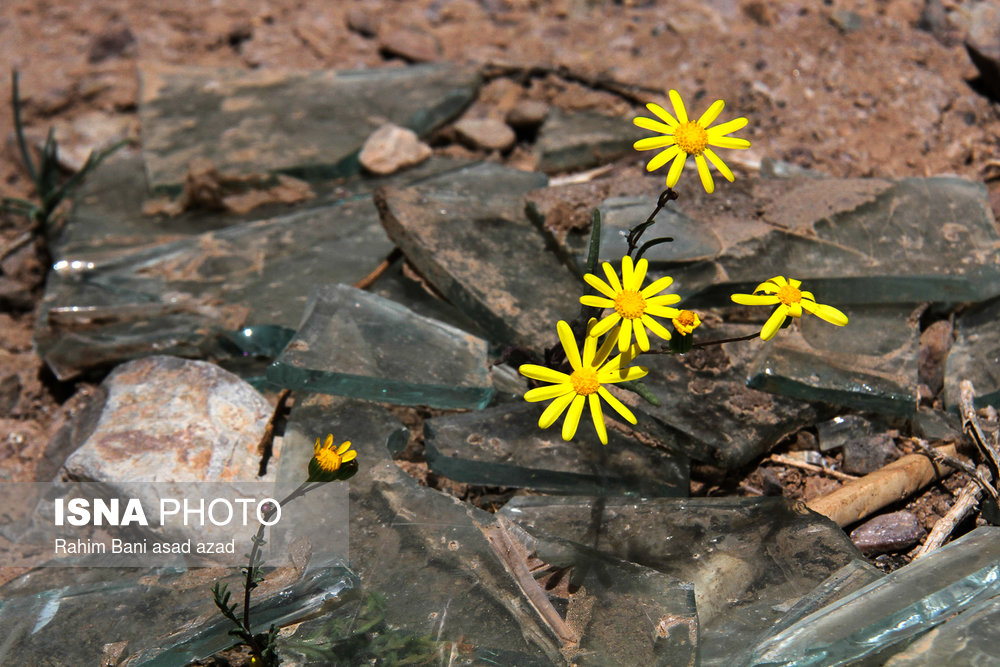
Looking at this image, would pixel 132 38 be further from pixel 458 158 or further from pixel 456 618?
pixel 456 618

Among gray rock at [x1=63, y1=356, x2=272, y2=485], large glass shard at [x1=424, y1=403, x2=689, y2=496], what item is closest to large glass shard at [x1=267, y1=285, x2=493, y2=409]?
large glass shard at [x1=424, y1=403, x2=689, y2=496]

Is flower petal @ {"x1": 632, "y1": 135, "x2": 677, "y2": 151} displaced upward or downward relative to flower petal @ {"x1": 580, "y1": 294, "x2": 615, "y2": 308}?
upward

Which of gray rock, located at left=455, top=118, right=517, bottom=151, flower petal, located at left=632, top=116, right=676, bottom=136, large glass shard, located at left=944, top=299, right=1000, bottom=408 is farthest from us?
Result: gray rock, located at left=455, top=118, right=517, bottom=151

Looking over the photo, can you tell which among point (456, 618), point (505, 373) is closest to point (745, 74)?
point (505, 373)

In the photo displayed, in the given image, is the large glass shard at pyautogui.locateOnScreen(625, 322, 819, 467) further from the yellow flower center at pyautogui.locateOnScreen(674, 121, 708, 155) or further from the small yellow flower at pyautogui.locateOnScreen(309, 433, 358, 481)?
the small yellow flower at pyautogui.locateOnScreen(309, 433, 358, 481)

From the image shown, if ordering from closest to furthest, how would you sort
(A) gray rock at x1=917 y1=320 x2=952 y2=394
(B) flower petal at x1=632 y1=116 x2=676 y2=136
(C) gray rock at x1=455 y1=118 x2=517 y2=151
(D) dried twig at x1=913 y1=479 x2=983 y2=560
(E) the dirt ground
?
(B) flower petal at x1=632 y1=116 x2=676 y2=136
(D) dried twig at x1=913 y1=479 x2=983 y2=560
(A) gray rock at x1=917 y1=320 x2=952 y2=394
(E) the dirt ground
(C) gray rock at x1=455 y1=118 x2=517 y2=151
